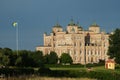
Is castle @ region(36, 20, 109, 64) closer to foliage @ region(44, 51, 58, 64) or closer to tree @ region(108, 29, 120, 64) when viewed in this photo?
foliage @ region(44, 51, 58, 64)

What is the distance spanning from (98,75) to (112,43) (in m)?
55.2

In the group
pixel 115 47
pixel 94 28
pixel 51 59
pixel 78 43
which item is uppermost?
pixel 94 28

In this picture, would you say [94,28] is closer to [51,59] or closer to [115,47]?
[51,59]

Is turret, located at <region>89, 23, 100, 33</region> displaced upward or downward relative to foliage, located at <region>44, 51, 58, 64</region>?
upward

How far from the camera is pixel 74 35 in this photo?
140375 millimetres

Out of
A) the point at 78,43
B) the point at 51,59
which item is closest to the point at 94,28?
the point at 78,43

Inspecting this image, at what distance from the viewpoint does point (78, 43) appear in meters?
139

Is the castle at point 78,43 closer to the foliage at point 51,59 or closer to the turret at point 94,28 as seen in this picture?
the turret at point 94,28

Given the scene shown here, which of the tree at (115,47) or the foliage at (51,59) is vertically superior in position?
the tree at (115,47)

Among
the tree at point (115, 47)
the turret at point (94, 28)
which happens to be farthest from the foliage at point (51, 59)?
the turret at point (94, 28)

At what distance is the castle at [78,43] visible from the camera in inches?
5428

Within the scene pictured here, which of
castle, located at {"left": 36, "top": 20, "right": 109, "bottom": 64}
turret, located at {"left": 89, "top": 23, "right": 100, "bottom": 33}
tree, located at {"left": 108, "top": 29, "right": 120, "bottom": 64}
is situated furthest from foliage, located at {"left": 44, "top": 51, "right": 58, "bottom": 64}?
turret, located at {"left": 89, "top": 23, "right": 100, "bottom": 33}

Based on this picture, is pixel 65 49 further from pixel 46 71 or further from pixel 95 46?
pixel 46 71

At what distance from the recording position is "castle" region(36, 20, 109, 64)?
452 feet
